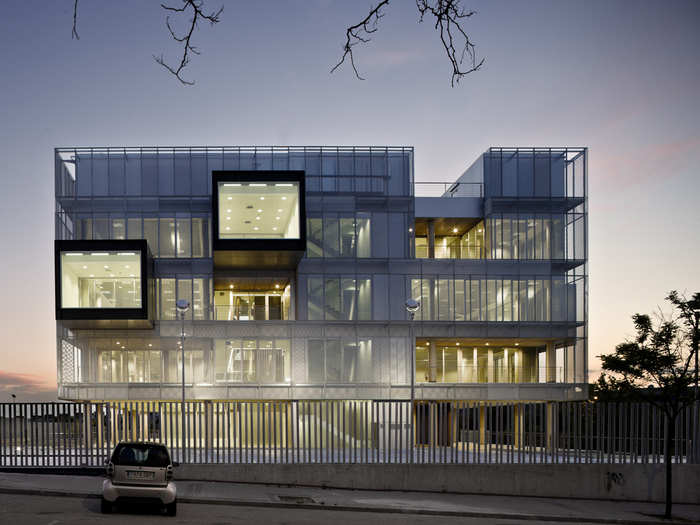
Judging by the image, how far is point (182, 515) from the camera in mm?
16250

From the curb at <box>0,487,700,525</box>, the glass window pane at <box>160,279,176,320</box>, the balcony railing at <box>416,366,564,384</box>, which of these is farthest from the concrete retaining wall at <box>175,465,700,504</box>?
the glass window pane at <box>160,279,176,320</box>

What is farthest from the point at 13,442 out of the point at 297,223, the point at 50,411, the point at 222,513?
the point at 297,223

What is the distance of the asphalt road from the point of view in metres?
15.0

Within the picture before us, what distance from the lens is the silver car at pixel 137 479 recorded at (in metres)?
15.7

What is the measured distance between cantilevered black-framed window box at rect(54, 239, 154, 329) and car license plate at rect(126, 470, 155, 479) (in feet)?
80.1

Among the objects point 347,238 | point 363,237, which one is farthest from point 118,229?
point 363,237

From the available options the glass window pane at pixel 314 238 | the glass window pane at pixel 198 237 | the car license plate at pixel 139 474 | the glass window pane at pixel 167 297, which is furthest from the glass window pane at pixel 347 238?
the car license plate at pixel 139 474

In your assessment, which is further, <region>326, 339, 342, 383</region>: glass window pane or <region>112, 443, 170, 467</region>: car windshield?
<region>326, 339, 342, 383</region>: glass window pane

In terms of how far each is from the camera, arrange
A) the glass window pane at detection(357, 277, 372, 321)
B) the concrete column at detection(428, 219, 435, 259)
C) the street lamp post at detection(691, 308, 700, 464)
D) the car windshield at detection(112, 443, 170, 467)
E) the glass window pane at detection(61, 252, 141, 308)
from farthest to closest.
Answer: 1. the concrete column at detection(428, 219, 435, 259)
2. the glass window pane at detection(357, 277, 372, 321)
3. the glass window pane at detection(61, 252, 141, 308)
4. the street lamp post at detection(691, 308, 700, 464)
5. the car windshield at detection(112, 443, 170, 467)

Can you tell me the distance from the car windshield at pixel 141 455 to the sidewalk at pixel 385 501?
9.27 feet

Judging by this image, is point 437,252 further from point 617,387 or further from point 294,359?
point 617,387

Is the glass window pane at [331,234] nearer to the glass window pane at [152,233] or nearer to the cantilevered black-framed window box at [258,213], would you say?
the cantilevered black-framed window box at [258,213]

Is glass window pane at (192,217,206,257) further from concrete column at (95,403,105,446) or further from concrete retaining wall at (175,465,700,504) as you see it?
concrete retaining wall at (175,465,700,504)

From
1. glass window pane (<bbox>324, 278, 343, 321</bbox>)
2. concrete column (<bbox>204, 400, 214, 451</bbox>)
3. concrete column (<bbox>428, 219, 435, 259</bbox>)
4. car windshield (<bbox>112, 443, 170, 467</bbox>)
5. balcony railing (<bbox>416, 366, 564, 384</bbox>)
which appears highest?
concrete column (<bbox>428, 219, 435, 259</bbox>)
